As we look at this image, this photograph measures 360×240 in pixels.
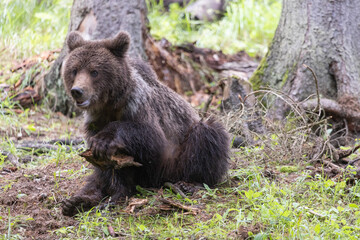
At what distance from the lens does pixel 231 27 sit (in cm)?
1215

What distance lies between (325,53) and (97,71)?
3953 mm

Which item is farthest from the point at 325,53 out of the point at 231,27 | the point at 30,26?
Answer: the point at 30,26

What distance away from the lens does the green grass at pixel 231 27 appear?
11.5m

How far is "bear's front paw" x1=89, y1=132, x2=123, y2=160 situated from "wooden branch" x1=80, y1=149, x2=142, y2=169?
5cm

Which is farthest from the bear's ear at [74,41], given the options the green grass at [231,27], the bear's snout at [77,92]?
the green grass at [231,27]

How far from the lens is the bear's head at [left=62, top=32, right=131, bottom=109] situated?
439 centimetres

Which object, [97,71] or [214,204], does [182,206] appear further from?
[97,71]

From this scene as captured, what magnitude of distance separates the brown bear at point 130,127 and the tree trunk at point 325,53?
2.38 m

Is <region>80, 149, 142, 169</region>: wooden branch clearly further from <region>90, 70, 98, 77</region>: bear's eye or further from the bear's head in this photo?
<region>90, 70, 98, 77</region>: bear's eye

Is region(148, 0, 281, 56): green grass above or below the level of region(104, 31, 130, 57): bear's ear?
below

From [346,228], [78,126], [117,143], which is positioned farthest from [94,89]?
[78,126]

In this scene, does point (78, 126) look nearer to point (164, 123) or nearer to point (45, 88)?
point (45, 88)

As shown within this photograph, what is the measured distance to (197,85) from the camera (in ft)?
32.4

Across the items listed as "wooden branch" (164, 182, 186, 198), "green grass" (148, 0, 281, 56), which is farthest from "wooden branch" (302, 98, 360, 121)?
"green grass" (148, 0, 281, 56)
